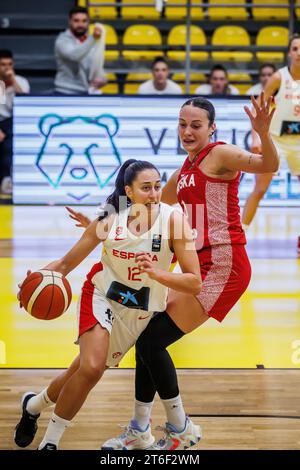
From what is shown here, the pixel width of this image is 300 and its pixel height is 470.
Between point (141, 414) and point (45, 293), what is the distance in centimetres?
69

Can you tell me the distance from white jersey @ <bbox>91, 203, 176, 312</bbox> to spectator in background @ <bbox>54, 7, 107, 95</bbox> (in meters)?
8.90

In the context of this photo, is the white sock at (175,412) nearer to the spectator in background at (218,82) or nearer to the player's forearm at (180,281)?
the player's forearm at (180,281)

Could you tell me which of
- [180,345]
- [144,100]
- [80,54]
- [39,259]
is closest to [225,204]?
[180,345]

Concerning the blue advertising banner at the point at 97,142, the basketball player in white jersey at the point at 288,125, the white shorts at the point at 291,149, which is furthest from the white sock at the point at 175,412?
the blue advertising banner at the point at 97,142

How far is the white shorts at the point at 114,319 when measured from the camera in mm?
4012

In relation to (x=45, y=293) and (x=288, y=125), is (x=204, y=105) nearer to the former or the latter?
(x=45, y=293)

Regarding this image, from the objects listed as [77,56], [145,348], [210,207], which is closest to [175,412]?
[145,348]

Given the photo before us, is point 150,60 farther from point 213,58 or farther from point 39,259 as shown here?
point 39,259

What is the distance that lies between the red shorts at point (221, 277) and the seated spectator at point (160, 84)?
330 inches

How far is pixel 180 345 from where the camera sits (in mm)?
5953

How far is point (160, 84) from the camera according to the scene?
1265 centimetres

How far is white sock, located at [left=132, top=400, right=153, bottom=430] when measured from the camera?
4133 millimetres

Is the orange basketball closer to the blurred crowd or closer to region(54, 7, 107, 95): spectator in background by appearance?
the blurred crowd

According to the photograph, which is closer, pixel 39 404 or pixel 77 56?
pixel 39 404
